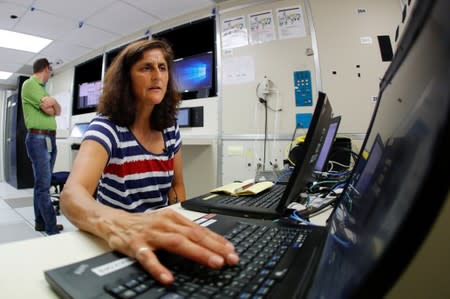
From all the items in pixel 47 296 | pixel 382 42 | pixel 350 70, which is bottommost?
pixel 47 296

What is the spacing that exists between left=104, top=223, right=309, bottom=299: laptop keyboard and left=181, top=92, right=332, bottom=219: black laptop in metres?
0.18

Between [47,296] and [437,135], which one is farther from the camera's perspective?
[47,296]

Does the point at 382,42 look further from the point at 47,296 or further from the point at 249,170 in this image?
the point at 47,296

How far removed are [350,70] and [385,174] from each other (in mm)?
2384

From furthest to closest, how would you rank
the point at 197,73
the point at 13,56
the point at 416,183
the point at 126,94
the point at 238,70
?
the point at 13,56 → the point at 197,73 → the point at 238,70 → the point at 126,94 → the point at 416,183

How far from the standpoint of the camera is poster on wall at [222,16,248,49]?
2598mm

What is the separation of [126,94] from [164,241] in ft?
2.74

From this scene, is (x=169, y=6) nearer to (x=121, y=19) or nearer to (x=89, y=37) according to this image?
(x=121, y=19)

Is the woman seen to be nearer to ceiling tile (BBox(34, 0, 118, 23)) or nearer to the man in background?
the man in background

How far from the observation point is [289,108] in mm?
2406

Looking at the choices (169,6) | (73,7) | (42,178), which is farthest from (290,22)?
(42,178)

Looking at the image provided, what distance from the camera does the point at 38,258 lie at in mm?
404

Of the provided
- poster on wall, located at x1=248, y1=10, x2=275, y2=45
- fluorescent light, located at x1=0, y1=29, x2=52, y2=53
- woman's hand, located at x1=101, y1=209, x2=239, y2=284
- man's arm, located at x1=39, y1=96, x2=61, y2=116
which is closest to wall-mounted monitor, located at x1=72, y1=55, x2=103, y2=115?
fluorescent light, located at x1=0, y1=29, x2=52, y2=53

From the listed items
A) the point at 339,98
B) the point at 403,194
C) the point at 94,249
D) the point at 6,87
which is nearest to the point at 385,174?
the point at 403,194
